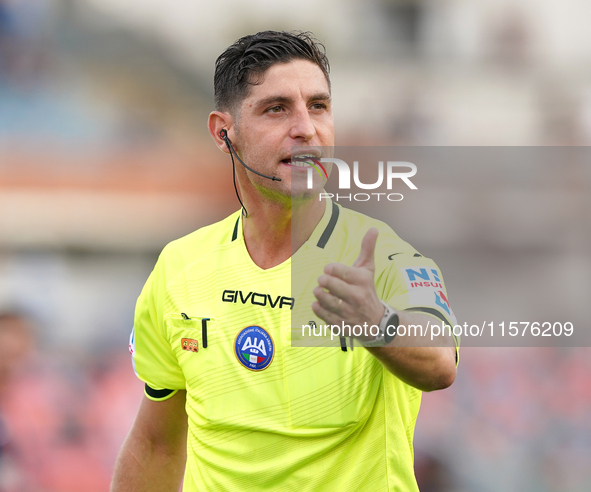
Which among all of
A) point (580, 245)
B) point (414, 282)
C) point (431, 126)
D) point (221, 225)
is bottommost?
point (414, 282)

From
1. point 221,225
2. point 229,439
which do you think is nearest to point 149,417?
point 229,439

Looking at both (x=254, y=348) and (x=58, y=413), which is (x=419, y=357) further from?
(x=58, y=413)

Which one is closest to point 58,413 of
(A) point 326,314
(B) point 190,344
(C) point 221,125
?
(B) point 190,344

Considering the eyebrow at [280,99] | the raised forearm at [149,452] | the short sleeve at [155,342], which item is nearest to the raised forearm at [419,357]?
the eyebrow at [280,99]

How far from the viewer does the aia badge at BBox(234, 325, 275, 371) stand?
1.85 meters

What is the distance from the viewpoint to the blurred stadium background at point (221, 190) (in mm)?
4957

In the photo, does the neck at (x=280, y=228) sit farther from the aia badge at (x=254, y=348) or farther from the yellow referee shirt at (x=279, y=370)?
the aia badge at (x=254, y=348)

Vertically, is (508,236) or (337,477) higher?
(508,236)

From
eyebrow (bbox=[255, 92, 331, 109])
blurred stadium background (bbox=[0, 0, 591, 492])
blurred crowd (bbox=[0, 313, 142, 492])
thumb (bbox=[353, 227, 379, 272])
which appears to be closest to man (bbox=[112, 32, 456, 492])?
eyebrow (bbox=[255, 92, 331, 109])

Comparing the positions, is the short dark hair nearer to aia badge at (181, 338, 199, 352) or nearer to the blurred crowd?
aia badge at (181, 338, 199, 352)

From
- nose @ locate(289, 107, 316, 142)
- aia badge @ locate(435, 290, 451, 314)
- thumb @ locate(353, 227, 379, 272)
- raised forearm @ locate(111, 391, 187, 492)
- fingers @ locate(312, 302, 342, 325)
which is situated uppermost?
nose @ locate(289, 107, 316, 142)

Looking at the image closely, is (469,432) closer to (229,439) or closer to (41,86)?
(229,439)

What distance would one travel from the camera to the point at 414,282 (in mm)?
1614

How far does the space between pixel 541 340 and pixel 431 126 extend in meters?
2.24
